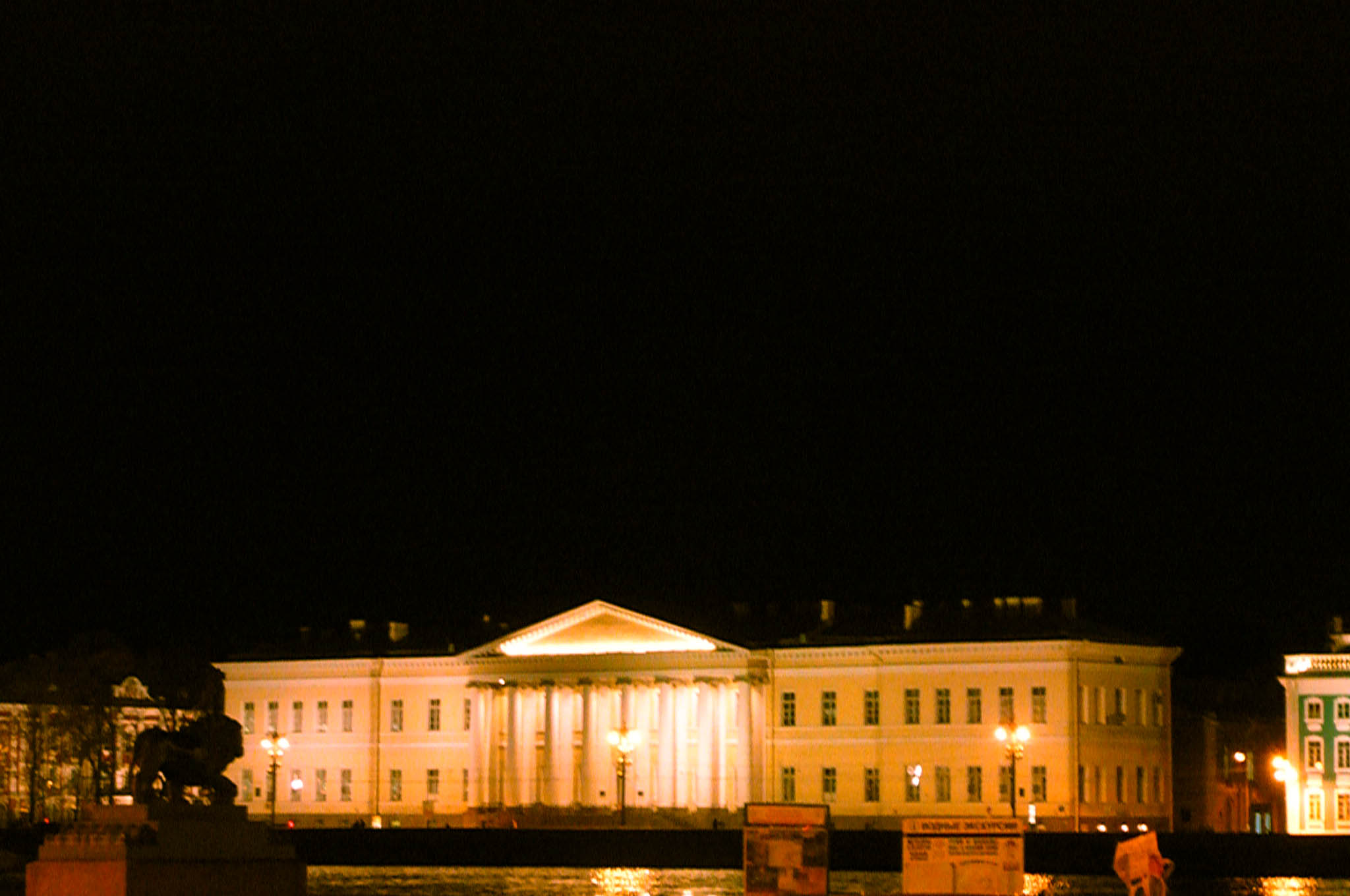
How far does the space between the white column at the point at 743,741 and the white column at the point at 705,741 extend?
0.92m

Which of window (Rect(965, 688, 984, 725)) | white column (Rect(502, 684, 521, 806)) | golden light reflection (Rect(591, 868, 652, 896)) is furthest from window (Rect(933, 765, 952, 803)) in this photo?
golden light reflection (Rect(591, 868, 652, 896))

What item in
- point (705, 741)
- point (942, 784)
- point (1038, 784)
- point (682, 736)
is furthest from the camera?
point (682, 736)

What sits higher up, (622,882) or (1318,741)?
(1318,741)

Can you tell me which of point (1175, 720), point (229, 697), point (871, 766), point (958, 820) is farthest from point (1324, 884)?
point (229, 697)

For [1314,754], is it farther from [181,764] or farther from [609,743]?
[181,764]

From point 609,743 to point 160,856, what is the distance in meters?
67.4

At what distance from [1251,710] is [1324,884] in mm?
53048

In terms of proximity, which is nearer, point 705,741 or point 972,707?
point 972,707

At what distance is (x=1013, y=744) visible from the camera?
220 feet

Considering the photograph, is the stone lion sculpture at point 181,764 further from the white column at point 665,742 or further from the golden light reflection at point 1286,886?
the white column at point 665,742

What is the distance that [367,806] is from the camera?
90.9m

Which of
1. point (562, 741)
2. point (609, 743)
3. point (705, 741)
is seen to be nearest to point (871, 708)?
point (705, 741)

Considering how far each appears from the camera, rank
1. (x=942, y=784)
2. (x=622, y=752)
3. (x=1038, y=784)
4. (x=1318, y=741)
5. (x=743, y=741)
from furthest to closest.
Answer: (x=743, y=741)
(x=942, y=784)
(x=1038, y=784)
(x=1318, y=741)
(x=622, y=752)

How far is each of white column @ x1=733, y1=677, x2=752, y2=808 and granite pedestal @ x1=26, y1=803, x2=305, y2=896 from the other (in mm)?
64245
